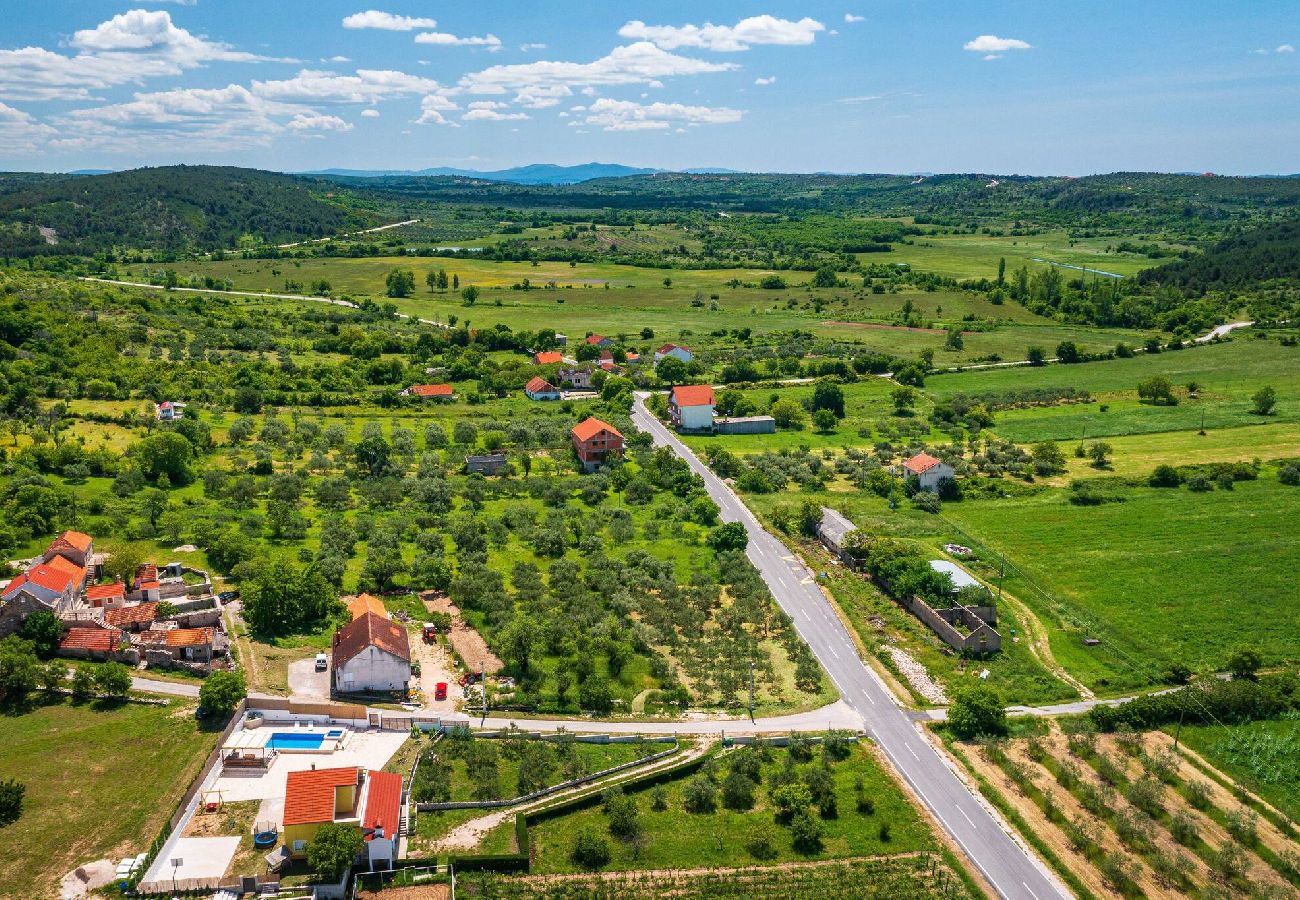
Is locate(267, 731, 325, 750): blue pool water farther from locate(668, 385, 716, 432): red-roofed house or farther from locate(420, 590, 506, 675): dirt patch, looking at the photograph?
locate(668, 385, 716, 432): red-roofed house

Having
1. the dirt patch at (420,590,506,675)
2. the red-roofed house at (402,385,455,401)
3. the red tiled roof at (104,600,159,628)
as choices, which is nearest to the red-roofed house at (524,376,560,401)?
the red-roofed house at (402,385,455,401)

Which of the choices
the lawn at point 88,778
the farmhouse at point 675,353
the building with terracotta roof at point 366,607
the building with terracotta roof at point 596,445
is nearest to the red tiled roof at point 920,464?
the building with terracotta roof at point 596,445

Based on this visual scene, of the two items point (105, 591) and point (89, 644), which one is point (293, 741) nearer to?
point (89, 644)

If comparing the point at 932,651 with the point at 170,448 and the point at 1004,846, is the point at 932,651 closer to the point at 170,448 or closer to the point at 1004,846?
the point at 1004,846

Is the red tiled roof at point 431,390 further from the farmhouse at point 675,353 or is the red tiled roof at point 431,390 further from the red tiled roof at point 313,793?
the red tiled roof at point 313,793

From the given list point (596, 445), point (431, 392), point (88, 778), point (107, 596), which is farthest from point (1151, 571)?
point (431, 392)
